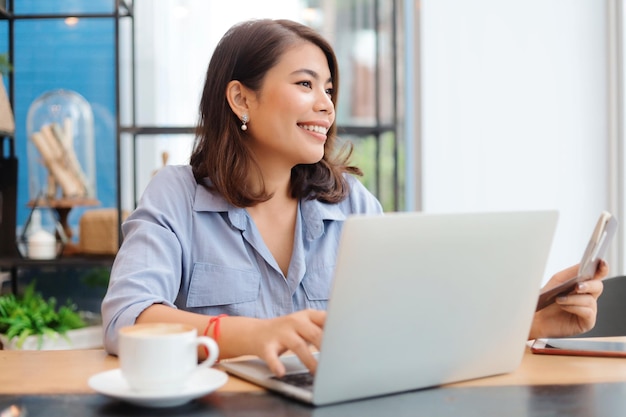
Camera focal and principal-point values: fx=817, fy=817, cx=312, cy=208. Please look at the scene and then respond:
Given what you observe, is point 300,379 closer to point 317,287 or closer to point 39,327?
point 317,287

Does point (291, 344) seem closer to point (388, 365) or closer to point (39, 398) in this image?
point (388, 365)

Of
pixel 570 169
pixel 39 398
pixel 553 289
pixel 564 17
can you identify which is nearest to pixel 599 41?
pixel 564 17

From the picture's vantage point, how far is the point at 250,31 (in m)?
1.81

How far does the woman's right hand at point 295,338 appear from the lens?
1.04 meters

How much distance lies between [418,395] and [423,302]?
0.45 feet

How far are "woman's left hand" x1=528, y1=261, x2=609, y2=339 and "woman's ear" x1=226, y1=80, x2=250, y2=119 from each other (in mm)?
773

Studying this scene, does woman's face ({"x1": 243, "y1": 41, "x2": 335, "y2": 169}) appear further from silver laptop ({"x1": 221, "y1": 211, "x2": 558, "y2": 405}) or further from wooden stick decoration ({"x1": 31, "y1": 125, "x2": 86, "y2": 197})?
wooden stick decoration ({"x1": 31, "y1": 125, "x2": 86, "y2": 197})

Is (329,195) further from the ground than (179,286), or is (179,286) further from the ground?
(329,195)

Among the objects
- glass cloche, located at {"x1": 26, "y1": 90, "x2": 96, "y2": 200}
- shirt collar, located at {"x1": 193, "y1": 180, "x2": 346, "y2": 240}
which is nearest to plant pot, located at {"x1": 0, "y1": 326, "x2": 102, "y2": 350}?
glass cloche, located at {"x1": 26, "y1": 90, "x2": 96, "y2": 200}

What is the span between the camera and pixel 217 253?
1.64m

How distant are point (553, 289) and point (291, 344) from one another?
1.64 ft

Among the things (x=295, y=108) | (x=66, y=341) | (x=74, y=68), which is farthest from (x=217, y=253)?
(x=74, y=68)

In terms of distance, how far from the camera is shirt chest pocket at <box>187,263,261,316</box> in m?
1.62

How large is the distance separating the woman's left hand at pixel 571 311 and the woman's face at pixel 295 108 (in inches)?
23.0
